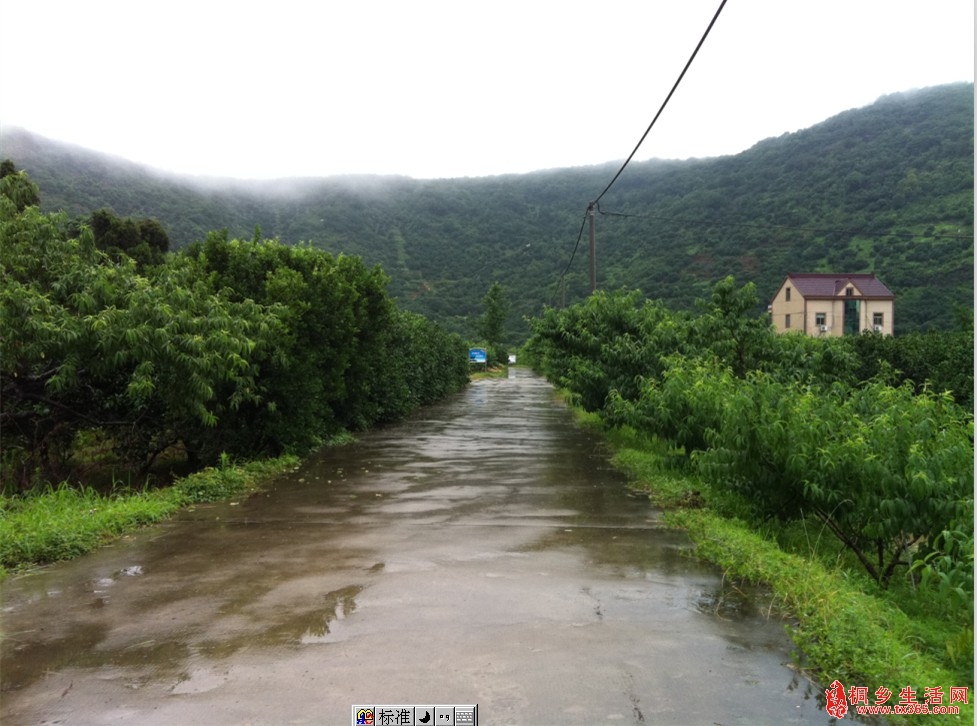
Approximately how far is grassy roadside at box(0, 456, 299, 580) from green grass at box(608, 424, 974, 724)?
5031 mm

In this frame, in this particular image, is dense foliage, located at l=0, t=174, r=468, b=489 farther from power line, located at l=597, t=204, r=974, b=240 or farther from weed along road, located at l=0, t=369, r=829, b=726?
power line, located at l=597, t=204, r=974, b=240

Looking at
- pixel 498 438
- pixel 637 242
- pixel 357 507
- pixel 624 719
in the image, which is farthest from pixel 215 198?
pixel 624 719

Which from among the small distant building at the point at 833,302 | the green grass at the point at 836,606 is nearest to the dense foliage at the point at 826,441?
the green grass at the point at 836,606

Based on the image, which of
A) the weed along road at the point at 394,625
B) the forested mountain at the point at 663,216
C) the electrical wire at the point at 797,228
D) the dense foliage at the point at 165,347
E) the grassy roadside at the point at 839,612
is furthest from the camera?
the electrical wire at the point at 797,228

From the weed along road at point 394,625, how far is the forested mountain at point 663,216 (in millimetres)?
29997

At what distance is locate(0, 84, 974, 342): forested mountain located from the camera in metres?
50.2

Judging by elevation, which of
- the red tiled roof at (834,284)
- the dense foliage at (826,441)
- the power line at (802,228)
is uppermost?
the power line at (802,228)

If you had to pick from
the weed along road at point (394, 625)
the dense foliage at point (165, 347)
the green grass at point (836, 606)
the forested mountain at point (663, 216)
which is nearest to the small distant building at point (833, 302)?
the forested mountain at point (663, 216)

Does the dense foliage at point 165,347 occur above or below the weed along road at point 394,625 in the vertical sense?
above

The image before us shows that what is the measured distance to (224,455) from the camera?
9.77 meters

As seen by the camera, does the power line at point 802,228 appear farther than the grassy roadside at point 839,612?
Yes

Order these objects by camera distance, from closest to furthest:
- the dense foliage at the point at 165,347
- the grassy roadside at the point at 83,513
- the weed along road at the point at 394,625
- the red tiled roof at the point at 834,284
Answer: the weed along road at the point at 394,625 → the grassy roadside at the point at 83,513 → the dense foliage at the point at 165,347 → the red tiled roof at the point at 834,284

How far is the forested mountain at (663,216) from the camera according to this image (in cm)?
5016

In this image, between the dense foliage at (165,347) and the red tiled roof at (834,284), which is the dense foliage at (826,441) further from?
the red tiled roof at (834,284)
